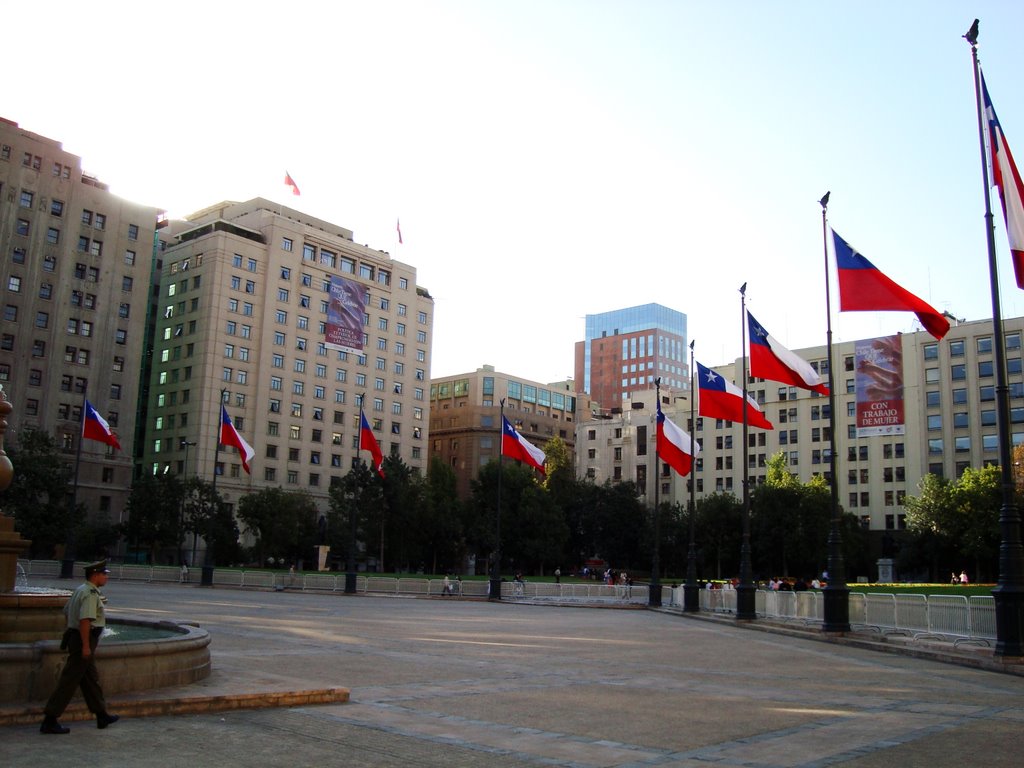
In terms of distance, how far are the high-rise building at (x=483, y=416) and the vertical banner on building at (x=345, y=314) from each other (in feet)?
94.3

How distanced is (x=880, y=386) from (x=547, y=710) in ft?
289

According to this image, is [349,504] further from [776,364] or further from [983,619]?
[983,619]

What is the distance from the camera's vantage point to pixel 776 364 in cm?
2695

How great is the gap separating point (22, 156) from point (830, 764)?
8699cm

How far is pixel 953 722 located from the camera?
10.4 m

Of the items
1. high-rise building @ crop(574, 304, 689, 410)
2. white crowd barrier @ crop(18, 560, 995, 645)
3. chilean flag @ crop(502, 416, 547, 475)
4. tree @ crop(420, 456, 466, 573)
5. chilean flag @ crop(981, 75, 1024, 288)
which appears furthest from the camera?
high-rise building @ crop(574, 304, 689, 410)

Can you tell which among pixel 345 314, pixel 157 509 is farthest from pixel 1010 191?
pixel 345 314

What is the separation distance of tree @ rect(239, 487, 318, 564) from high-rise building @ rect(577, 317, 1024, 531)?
1508 inches

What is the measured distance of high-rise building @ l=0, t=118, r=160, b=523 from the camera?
252 feet

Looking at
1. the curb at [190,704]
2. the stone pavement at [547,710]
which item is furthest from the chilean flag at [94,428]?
the curb at [190,704]

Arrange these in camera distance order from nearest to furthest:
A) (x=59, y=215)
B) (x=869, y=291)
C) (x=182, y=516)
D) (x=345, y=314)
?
1. (x=869, y=291)
2. (x=182, y=516)
3. (x=59, y=215)
4. (x=345, y=314)

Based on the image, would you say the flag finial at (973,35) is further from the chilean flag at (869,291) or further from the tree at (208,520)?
the tree at (208,520)

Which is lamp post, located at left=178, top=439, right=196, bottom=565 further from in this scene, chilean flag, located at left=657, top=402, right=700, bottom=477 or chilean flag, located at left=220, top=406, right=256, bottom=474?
chilean flag, located at left=657, top=402, right=700, bottom=477

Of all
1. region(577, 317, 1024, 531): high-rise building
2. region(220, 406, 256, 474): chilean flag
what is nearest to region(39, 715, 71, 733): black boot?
region(220, 406, 256, 474): chilean flag
